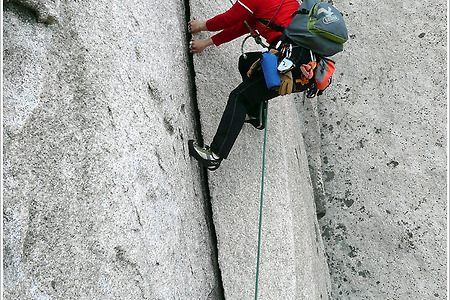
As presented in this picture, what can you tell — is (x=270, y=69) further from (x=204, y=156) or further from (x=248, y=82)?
(x=204, y=156)

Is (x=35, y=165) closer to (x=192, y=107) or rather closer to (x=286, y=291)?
(x=192, y=107)

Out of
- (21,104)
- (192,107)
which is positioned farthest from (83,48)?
(192,107)

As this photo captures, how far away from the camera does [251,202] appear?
427 centimetres

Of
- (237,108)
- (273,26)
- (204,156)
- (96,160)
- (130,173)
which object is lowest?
(204,156)

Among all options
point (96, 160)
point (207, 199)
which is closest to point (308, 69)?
point (207, 199)

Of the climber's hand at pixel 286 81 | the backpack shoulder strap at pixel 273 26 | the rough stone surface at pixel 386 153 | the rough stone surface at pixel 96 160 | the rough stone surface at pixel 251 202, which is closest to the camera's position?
the rough stone surface at pixel 96 160

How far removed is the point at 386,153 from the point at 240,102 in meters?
2.75

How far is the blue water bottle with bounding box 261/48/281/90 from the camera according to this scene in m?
3.80

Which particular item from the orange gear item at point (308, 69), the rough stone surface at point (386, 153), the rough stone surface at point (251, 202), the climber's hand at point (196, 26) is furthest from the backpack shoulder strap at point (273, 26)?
the rough stone surface at point (386, 153)

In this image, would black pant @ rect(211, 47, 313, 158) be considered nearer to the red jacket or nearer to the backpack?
the backpack

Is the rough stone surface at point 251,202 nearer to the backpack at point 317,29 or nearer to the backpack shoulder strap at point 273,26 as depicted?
the backpack shoulder strap at point 273,26

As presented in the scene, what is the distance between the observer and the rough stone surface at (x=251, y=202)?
4.11 m

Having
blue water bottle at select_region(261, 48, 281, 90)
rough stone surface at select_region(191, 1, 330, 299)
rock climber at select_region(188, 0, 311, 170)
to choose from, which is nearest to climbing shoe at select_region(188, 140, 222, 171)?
rock climber at select_region(188, 0, 311, 170)

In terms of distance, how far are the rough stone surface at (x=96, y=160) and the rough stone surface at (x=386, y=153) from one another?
258 centimetres
